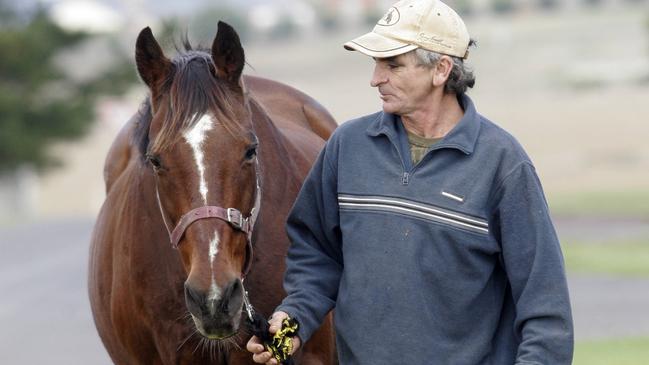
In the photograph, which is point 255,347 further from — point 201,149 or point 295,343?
point 201,149

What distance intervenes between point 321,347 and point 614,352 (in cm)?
600

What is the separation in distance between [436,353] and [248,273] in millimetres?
1210

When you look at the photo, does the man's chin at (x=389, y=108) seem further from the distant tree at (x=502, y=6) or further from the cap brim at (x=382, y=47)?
the distant tree at (x=502, y=6)

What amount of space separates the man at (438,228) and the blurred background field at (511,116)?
55.0 inches

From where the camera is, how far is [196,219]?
5.04 meters

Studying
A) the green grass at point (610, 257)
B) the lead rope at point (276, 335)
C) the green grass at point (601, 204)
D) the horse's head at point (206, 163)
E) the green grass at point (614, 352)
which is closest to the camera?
the horse's head at point (206, 163)

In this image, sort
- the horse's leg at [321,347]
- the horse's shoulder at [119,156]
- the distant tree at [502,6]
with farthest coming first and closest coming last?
1. the distant tree at [502,6]
2. the horse's shoulder at [119,156]
3. the horse's leg at [321,347]

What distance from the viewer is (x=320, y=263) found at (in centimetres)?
529

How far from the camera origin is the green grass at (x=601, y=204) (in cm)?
2928

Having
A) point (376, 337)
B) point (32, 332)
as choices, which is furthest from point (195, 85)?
point (32, 332)

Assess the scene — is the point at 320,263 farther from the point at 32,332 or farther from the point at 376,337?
the point at 32,332

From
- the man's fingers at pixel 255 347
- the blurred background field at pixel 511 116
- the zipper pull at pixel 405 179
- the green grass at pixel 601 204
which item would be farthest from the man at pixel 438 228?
the green grass at pixel 601 204

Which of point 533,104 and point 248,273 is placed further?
point 533,104

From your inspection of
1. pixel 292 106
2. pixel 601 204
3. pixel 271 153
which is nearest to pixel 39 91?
pixel 601 204
